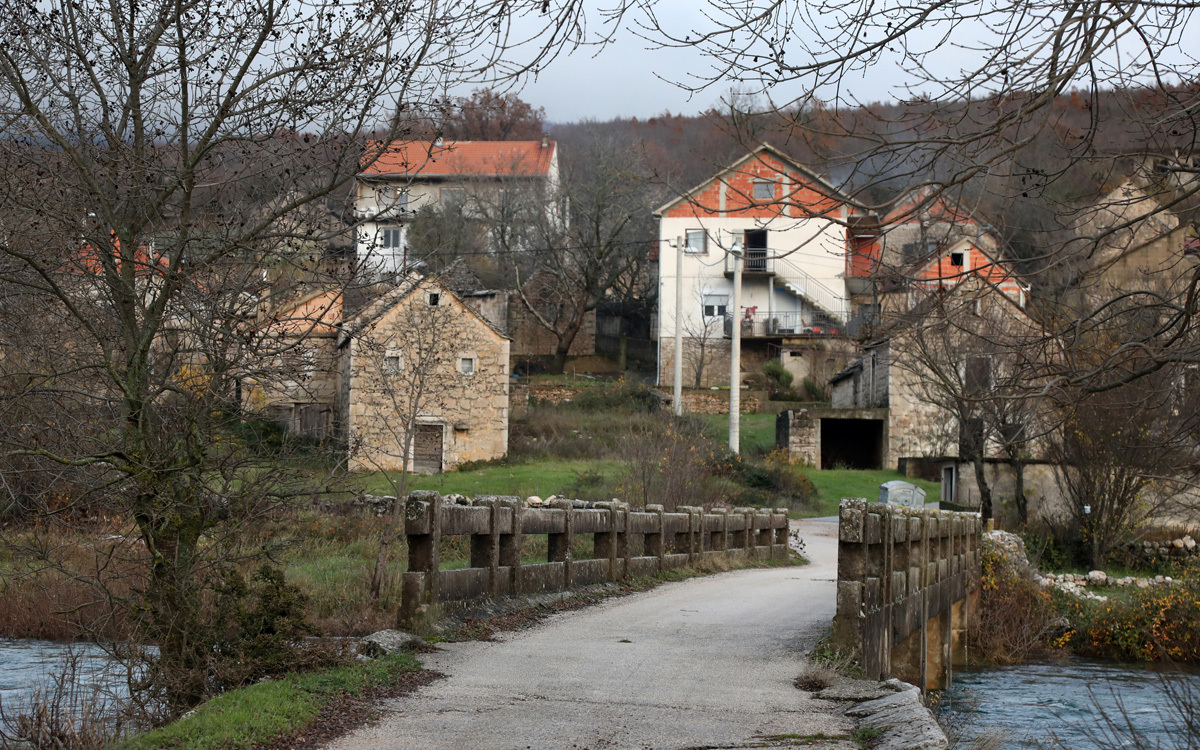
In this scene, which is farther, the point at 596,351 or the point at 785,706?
the point at 596,351

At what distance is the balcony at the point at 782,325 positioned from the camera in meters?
52.7

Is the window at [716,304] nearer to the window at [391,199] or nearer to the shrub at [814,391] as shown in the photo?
the shrub at [814,391]

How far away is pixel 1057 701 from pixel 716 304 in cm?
4074

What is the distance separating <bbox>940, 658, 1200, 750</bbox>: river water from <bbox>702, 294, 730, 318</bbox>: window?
36613 mm

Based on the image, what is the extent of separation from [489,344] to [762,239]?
20851 millimetres

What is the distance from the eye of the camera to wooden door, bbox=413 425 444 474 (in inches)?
1435

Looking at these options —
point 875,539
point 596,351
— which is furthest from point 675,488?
point 596,351

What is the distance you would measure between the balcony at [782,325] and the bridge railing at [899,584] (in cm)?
3457

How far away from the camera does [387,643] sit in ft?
26.0

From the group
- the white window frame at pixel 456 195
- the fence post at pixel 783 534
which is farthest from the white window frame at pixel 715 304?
the fence post at pixel 783 534

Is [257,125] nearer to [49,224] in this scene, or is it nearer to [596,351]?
[49,224]

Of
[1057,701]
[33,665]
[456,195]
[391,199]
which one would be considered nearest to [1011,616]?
[1057,701]

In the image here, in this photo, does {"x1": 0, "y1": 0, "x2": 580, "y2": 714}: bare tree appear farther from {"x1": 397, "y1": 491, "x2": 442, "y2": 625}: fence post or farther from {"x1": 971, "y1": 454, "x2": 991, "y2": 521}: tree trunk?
{"x1": 971, "y1": 454, "x2": 991, "y2": 521}: tree trunk

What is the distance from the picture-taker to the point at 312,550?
17391mm
